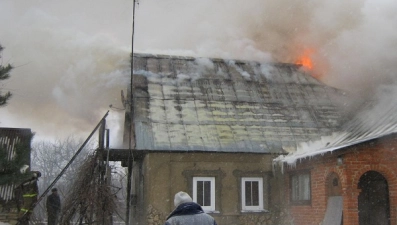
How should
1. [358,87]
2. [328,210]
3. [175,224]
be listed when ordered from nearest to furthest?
[175,224]
[328,210]
[358,87]

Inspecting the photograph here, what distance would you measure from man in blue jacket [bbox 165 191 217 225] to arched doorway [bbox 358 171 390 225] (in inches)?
338

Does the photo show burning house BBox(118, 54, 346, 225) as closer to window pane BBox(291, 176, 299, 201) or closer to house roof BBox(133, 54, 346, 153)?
house roof BBox(133, 54, 346, 153)

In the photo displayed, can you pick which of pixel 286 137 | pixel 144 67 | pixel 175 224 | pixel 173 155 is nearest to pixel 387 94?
pixel 286 137

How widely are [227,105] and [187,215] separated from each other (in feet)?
37.8

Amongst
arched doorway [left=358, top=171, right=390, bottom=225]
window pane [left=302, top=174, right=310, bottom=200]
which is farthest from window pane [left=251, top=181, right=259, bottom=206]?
arched doorway [left=358, top=171, right=390, bottom=225]

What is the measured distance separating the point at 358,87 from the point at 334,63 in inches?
73.4

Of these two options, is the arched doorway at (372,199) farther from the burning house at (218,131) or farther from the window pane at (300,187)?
the burning house at (218,131)

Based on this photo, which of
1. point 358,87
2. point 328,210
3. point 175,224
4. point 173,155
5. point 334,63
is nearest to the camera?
point 175,224

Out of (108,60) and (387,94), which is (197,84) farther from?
(387,94)

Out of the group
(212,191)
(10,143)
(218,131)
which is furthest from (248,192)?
(10,143)

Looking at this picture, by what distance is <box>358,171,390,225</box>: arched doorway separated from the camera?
42.3 ft

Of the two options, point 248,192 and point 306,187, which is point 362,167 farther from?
point 248,192

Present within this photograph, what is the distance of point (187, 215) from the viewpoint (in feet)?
17.3

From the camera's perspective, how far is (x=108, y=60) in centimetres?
1869
